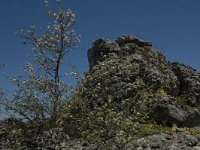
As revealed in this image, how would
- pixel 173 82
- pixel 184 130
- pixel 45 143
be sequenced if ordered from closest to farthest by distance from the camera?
pixel 45 143 < pixel 184 130 < pixel 173 82

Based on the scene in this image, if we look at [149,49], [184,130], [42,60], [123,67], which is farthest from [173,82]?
[42,60]

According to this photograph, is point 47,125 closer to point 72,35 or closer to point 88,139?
point 88,139

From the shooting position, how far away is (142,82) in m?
29.4

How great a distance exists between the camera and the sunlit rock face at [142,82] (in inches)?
1083

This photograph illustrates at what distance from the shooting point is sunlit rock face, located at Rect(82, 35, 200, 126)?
90.3 ft

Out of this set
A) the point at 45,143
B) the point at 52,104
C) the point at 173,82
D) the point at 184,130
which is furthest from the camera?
the point at 173,82

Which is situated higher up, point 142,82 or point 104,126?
point 142,82

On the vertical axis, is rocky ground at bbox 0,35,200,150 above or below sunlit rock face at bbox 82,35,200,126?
below

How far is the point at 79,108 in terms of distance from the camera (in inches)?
1067

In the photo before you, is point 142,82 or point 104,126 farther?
point 142,82

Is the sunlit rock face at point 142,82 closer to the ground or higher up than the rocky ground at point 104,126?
higher up

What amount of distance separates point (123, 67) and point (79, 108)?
3.68 meters

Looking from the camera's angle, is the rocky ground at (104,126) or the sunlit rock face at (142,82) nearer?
the rocky ground at (104,126)

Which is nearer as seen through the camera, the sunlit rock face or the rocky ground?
the rocky ground
